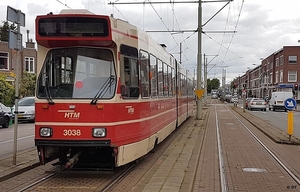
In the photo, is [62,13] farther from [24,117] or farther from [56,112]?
[24,117]

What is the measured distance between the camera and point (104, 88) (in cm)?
784

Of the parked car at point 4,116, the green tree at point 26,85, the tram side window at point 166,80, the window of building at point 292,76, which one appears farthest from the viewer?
the window of building at point 292,76

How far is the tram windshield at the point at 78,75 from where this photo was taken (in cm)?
781

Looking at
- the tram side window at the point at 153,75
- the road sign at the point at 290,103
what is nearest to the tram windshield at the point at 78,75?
the tram side window at the point at 153,75

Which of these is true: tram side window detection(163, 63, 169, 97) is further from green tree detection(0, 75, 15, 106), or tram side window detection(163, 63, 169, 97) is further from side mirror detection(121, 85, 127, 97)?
green tree detection(0, 75, 15, 106)

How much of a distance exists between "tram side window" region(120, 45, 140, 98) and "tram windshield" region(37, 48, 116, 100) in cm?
30

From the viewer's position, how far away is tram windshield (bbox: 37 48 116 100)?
7.81 meters

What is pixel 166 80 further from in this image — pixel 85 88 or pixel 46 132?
pixel 46 132

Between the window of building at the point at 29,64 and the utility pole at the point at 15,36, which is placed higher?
the window of building at the point at 29,64

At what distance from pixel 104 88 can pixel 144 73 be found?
1794mm

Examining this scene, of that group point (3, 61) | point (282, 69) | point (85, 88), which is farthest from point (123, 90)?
point (282, 69)

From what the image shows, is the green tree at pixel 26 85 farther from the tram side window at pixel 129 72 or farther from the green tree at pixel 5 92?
the tram side window at pixel 129 72

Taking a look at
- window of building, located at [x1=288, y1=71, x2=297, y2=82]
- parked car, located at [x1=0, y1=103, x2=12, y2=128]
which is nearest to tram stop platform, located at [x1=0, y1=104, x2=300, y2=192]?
parked car, located at [x1=0, y1=103, x2=12, y2=128]

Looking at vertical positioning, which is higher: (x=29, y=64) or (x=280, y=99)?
(x=29, y=64)
